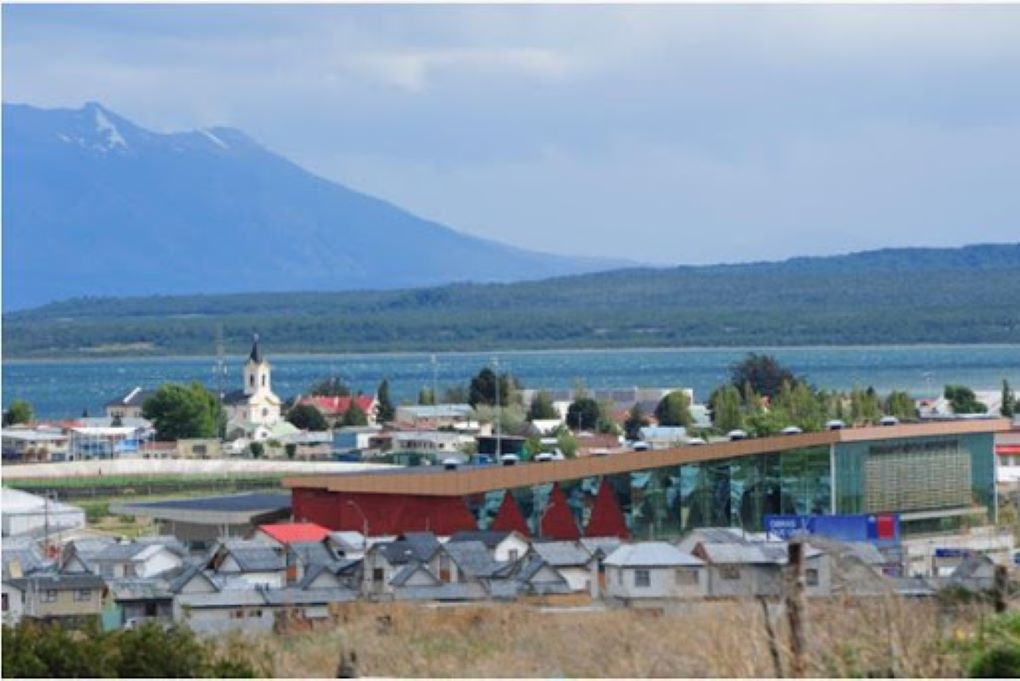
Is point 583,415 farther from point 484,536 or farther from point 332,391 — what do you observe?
point 484,536

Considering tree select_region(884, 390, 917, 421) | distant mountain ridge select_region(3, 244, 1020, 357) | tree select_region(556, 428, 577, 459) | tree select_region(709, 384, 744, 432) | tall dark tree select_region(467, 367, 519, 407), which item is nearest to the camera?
tree select_region(556, 428, 577, 459)

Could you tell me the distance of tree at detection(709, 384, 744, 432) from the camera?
122 ft

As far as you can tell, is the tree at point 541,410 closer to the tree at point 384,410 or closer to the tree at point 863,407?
the tree at point 384,410

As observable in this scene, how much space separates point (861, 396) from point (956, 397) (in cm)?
473

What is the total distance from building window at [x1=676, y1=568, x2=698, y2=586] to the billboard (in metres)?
3.58

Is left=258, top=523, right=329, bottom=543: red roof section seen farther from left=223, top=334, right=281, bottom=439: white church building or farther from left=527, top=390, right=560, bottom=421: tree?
left=223, top=334, right=281, bottom=439: white church building

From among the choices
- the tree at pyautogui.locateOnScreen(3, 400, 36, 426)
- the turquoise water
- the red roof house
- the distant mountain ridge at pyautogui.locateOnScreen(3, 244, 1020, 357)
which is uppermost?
the distant mountain ridge at pyautogui.locateOnScreen(3, 244, 1020, 357)

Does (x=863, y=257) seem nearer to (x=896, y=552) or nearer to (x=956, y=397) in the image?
(x=956, y=397)

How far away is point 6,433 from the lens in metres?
45.7

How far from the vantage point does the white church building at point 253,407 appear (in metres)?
48.4

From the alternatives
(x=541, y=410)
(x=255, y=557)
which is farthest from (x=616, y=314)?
(x=255, y=557)

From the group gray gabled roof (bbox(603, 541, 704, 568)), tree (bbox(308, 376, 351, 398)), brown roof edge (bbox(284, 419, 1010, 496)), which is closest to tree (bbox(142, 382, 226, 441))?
tree (bbox(308, 376, 351, 398))

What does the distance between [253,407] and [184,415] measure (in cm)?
662

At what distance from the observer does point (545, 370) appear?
9756cm
